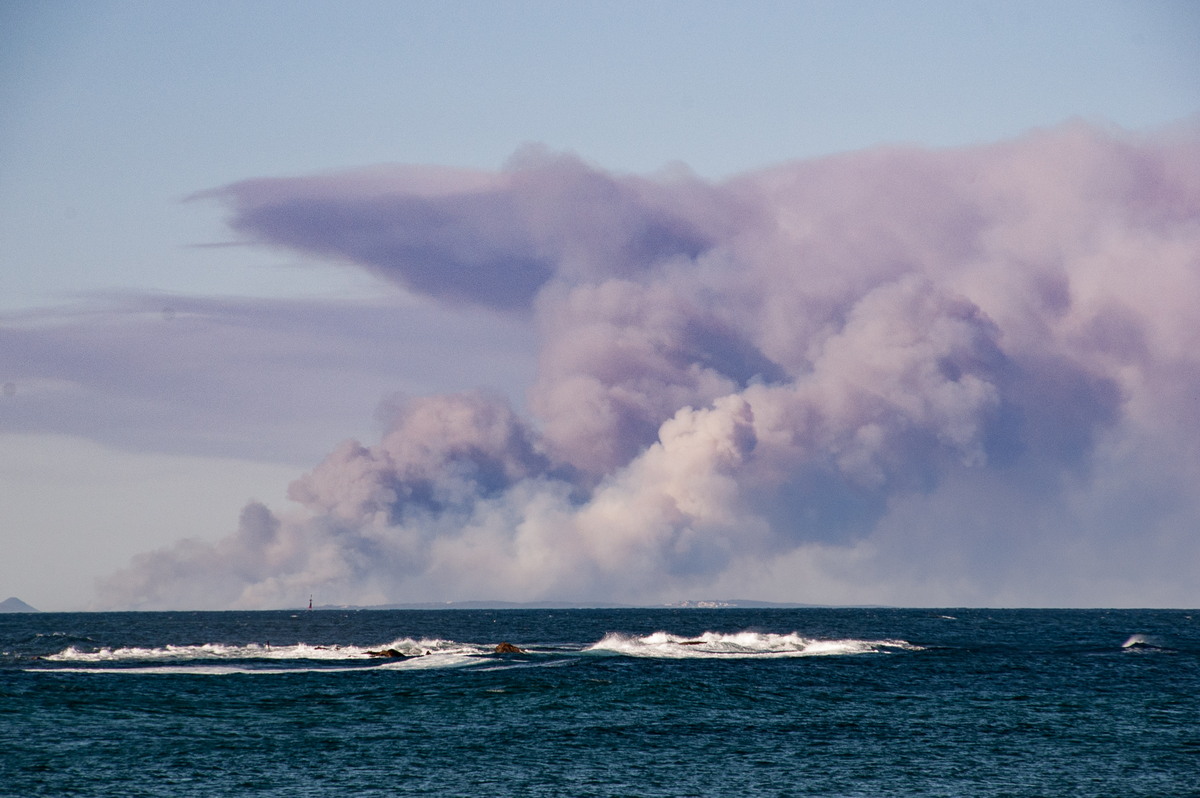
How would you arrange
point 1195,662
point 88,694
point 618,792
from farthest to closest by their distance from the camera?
point 1195,662
point 88,694
point 618,792

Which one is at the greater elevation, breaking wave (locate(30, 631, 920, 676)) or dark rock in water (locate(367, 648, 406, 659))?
dark rock in water (locate(367, 648, 406, 659))

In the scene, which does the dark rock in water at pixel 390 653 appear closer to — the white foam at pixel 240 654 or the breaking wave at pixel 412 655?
the breaking wave at pixel 412 655

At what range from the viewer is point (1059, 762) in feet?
155

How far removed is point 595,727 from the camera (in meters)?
55.5

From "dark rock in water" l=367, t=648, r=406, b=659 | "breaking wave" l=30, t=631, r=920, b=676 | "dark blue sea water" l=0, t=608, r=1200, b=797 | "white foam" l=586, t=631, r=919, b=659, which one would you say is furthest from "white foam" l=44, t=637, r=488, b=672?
"white foam" l=586, t=631, r=919, b=659

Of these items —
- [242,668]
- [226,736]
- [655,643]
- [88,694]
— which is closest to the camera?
[226,736]

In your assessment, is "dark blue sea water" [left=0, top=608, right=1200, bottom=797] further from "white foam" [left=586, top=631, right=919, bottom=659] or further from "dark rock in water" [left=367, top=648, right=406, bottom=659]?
"white foam" [left=586, top=631, right=919, bottom=659]

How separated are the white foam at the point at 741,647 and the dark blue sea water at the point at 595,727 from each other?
719 cm

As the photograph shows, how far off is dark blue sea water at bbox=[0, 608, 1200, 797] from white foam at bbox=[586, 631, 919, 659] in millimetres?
7186

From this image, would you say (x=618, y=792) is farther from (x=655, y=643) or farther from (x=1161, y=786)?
(x=655, y=643)

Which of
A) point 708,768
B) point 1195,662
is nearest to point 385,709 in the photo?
point 708,768

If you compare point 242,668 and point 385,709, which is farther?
point 242,668

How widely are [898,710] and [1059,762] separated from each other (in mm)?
14948

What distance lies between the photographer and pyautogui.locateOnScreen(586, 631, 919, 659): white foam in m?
99.9
